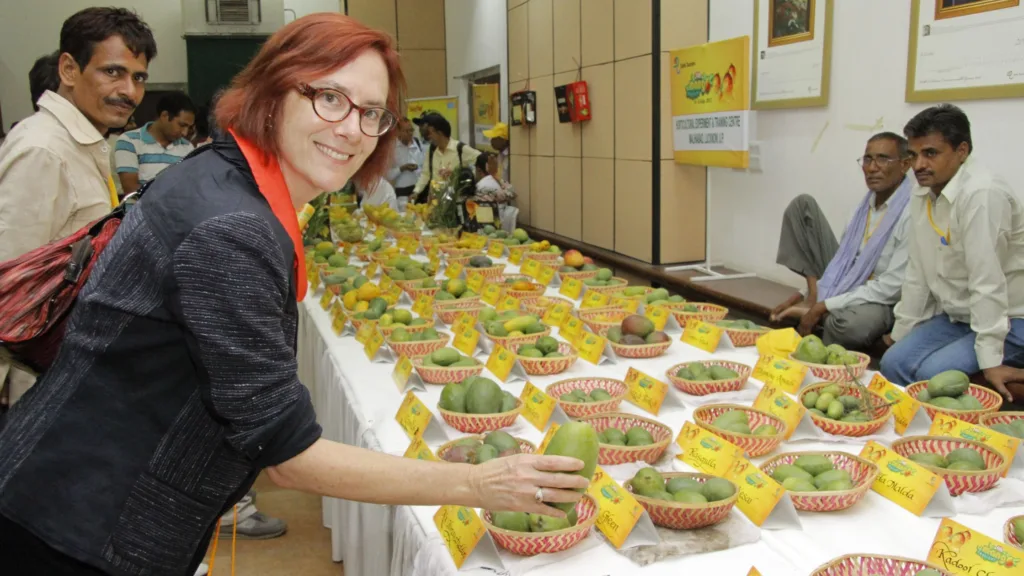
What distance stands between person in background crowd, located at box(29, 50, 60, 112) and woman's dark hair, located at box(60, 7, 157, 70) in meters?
0.39

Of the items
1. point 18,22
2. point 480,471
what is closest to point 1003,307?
point 480,471

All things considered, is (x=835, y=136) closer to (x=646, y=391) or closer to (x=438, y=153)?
(x=646, y=391)

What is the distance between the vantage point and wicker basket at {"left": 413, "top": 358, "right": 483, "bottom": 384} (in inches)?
79.6

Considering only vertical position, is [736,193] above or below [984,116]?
below

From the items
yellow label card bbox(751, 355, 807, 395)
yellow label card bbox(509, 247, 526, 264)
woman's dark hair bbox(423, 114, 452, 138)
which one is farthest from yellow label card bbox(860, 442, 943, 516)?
woman's dark hair bbox(423, 114, 452, 138)

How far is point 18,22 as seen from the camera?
930 cm

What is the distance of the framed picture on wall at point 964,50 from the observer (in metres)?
2.90

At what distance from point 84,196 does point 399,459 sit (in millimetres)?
1245

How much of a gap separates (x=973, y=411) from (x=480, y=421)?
3.25 feet

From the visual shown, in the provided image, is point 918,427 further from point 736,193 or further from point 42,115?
point 736,193

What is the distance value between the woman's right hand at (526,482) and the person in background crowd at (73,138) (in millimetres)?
1221

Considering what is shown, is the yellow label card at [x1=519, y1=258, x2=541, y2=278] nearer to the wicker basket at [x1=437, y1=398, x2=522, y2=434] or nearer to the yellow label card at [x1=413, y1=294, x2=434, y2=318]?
the yellow label card at [x1=413, y1=294, x2=434, y2=318]

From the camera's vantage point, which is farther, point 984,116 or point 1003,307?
point 984,116

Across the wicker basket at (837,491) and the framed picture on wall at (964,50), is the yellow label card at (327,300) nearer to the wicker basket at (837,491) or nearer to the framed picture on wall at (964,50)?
the wicker basket at (837,491)
